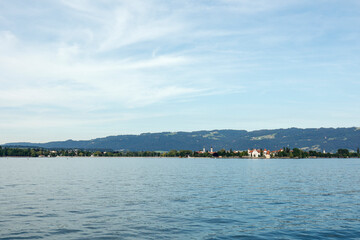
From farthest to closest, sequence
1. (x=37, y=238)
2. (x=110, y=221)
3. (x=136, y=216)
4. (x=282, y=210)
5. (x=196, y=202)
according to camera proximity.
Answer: (x=196, y=202)
(x=282, y=210)
(x=136, y=216)
(x=110, y=221)
(x=37, y=238)

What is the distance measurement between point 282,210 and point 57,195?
39735 mm

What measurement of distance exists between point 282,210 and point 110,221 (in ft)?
78.6

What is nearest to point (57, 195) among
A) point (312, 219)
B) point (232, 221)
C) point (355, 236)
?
point (232, 221)

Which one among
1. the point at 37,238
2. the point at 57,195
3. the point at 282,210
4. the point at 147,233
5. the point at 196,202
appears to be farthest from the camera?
the point at 57,195

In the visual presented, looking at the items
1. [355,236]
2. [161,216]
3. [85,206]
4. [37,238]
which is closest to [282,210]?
[355,236]

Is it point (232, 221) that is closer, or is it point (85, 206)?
point (232, 221)

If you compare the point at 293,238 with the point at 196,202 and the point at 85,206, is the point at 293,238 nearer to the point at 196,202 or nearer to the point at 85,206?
the point at 196,202

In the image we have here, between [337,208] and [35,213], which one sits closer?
[35,213]

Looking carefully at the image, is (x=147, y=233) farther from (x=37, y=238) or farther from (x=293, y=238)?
(x=293, y=238)

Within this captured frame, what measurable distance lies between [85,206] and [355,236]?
35356 mm

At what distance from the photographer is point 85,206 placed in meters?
50.2

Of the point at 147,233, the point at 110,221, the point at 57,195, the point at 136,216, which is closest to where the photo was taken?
the point at 147,233

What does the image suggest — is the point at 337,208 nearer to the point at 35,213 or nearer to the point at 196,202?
the point at 196,202

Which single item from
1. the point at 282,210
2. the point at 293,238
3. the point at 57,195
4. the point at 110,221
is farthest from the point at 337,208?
the point at 57,195
